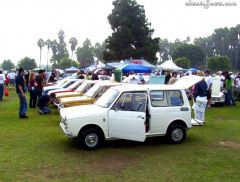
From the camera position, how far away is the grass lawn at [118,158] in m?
7.22

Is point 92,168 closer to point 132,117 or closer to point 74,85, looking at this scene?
point 132,117

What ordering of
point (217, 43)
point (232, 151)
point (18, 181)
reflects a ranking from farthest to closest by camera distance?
point (217, 43) < point (232, 151) < point (18, 181)

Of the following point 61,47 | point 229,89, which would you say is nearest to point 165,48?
point 61,47

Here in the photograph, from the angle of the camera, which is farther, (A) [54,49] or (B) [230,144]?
(A) [54,49]

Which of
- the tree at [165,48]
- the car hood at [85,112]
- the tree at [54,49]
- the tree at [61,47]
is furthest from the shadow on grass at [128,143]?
the tree at [165,48]

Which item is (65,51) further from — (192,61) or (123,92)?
(123,92)

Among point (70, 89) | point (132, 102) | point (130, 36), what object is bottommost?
point (132, 102)

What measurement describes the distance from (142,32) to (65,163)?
5477cm

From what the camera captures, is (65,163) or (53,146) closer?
(65,163)

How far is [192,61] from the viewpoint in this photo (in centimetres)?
11950

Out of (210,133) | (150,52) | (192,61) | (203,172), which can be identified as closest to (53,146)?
(203,172)

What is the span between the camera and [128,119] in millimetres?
9297

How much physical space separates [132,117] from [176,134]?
1.63 m

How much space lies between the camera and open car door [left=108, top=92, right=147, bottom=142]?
364 inches
